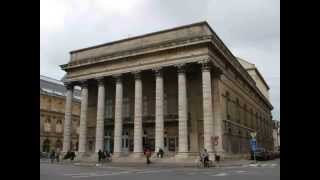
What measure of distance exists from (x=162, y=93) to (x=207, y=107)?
568 centimetres

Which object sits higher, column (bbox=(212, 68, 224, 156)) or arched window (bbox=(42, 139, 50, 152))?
column (bbox=(212, 68, 224, 156))

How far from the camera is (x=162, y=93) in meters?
41.4

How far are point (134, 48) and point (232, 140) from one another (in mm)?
16235

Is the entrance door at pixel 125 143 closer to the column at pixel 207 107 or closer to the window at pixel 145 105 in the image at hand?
the window at pixel 145 105

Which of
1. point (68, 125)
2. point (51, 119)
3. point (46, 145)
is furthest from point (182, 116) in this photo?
point (51, 119)

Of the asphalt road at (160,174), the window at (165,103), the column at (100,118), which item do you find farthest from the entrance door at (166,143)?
the asphalt road at (160,174)

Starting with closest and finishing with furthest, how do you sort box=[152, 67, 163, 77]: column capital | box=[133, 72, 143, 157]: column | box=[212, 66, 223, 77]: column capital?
box=[212, 66, 223, 77]: column capital
box=[152, 67, 163, 77]: column capital
box=[133, 72, 143, 157]: column

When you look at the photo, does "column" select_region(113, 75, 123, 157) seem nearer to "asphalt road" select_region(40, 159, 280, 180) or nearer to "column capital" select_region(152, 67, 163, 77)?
"column capital" select_region(152, 67, 163, 77)

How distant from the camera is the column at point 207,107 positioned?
37.8m

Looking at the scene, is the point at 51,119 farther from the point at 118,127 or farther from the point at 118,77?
the point at 118,127

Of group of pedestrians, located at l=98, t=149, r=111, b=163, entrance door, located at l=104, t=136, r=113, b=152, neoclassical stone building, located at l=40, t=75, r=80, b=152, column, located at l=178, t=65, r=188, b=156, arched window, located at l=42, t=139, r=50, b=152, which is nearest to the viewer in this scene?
column, located at l=178, t=65, r=188, b=156

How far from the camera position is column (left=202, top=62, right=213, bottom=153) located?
37.8 metres

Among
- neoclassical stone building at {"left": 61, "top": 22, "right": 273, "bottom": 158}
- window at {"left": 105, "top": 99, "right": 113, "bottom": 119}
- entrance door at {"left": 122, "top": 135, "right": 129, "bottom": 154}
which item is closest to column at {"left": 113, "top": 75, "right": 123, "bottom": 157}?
neoclassical stone building at {"left": 61, "top": 22, "right": 273, "bottom": 158}
